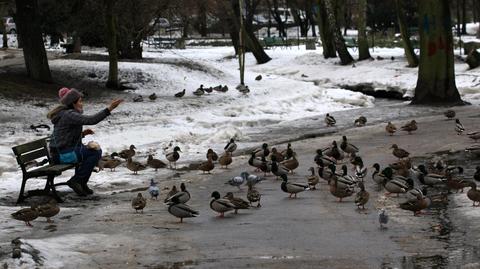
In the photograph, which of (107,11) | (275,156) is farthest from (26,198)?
(107,11)

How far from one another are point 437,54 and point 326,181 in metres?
15.7

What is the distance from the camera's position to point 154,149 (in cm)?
1873

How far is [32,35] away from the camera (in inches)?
1073

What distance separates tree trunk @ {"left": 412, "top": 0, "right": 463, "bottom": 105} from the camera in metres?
28.2

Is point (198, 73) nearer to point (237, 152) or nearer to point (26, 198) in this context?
point (237, 152)

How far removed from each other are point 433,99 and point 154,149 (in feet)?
43.9

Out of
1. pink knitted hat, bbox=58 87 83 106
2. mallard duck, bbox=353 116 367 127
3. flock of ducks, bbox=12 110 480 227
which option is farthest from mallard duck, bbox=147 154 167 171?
mallard duck, bbox=353 116 367 127

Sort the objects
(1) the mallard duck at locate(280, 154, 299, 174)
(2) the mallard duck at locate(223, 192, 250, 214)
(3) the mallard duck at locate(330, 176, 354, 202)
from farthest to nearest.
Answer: (1) the mallard duck at locate(280, 154, 299, 174) → (3) the mallard duck at locate(330, 176, 354, 202) → (2) the mallard duck at locate(223, 192, 250, 214)

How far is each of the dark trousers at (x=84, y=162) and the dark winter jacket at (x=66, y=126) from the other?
0.15 m

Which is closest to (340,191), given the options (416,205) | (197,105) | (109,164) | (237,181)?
(416,205)

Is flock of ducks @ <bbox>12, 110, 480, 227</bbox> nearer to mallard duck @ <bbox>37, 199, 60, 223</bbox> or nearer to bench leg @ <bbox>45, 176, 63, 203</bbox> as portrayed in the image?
mallard duck @ <bbox>37, 199, 60, 223</bbox>

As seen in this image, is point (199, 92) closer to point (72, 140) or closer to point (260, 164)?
point (260, 164)

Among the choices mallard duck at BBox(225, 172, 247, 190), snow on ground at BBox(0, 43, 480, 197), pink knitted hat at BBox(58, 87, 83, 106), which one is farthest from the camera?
snow on ground at BBox(0, 43, 480, 197)

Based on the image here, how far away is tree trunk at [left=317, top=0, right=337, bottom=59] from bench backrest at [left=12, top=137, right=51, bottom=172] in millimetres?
37106
